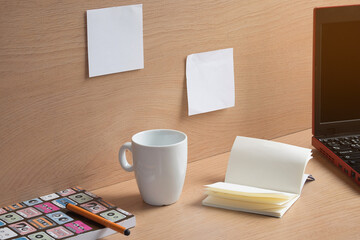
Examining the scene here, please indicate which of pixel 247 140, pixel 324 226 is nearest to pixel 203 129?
pixel 247 140

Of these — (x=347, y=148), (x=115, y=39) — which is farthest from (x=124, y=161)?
(x=347, y=148)

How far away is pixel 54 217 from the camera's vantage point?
0.79 metres

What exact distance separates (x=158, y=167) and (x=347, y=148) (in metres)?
0.39

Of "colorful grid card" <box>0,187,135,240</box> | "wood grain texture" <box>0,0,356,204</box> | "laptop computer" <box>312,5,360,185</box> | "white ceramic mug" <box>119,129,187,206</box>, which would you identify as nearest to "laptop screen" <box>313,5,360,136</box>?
"laptop computer" <box>312,5,360,185</box>

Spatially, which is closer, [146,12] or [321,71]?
[146,12]

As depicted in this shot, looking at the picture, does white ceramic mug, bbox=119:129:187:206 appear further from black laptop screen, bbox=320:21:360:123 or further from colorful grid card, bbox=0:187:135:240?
black laptop screen, bbox=320:21:360:123

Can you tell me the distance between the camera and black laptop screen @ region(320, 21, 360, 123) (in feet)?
3.34

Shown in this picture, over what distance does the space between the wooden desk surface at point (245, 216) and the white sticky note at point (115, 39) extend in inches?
8.7

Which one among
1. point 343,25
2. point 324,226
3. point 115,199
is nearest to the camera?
point 324,226

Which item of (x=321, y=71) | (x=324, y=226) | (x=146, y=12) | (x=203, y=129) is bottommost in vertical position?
(x=324, y=226)

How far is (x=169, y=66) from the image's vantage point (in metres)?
0.96

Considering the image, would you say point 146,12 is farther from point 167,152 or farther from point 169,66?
point 167,152

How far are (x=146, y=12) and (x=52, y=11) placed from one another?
0.57ft

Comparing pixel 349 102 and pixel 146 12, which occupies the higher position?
pixel 146 12
